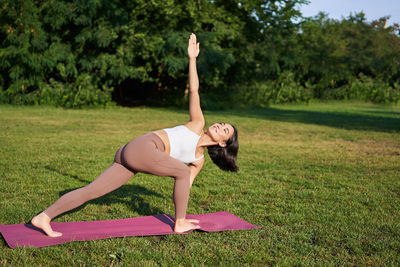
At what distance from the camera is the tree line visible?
20.0 m

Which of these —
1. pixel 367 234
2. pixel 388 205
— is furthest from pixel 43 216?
pixel 388 205

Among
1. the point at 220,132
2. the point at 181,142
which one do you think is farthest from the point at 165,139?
the point at 220,132

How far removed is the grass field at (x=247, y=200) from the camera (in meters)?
3.44

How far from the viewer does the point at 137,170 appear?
386 cm

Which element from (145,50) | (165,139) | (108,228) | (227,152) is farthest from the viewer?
(145,50)

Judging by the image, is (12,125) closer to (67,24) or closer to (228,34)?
(67,24)

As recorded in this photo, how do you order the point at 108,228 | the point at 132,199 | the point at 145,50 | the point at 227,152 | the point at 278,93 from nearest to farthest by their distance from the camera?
the point at 108,228 → the point at 227,152 → the point at 132,199 → the point at 145,50 → the point at 278,93

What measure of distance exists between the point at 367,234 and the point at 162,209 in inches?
84.0

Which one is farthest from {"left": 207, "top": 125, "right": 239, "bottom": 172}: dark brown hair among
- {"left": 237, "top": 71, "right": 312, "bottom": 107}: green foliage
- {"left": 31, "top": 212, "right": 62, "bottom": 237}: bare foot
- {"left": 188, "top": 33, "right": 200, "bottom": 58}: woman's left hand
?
{"left": 237, "top": 71, "right": 312, "bottom": 107}: green foliage

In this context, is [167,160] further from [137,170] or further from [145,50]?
[145,50]

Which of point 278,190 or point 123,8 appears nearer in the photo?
point 278,190

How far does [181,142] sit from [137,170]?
0.46m

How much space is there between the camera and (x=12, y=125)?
12438mm

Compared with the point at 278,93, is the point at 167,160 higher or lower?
lower
